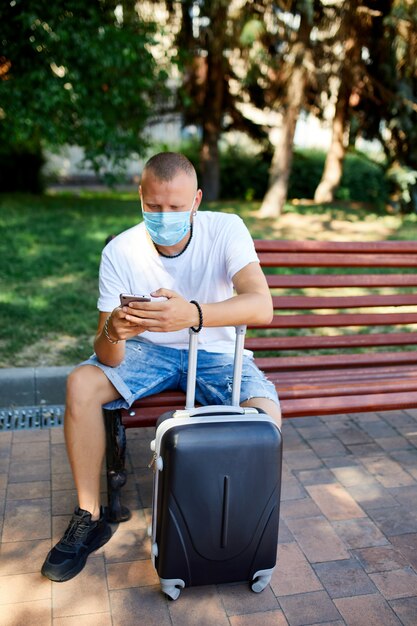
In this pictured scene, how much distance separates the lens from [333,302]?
3.57m

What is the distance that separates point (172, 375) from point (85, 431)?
48 centimetres

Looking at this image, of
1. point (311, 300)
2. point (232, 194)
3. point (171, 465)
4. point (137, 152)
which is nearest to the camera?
point (171, 465)

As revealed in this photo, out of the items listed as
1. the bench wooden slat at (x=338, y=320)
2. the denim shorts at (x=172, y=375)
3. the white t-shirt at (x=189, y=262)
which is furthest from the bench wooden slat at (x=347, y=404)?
the white t-shirt at (x=189, y=262)

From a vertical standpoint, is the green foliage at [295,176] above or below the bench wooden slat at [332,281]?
below

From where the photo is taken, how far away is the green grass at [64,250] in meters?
4.66

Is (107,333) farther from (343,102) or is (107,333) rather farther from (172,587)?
(343,102)

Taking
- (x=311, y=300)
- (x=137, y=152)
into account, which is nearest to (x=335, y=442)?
(x=311, y=300)

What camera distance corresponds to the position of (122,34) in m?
8.98

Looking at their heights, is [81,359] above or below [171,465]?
below

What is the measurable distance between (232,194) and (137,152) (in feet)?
14.2

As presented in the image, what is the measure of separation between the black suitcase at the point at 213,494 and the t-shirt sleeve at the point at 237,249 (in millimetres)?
504

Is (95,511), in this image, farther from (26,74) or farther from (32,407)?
(26,74)

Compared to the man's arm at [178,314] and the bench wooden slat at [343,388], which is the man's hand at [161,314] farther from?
the bench wooden slat at [343,388]

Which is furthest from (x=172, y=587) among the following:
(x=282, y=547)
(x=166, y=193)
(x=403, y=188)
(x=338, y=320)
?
(x=403, y=188)
